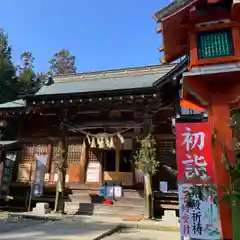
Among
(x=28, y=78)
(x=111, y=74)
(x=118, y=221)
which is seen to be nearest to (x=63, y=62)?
(x=28, y=78)

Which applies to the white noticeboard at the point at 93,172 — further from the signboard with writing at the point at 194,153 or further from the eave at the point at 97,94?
the signboard with writing at the point at 194,153

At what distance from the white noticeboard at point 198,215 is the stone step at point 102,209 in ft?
18.6

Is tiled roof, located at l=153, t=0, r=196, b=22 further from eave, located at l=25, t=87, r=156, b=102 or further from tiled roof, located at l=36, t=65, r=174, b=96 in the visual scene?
tiled roof, located at l=36, t=65, r=174, b=96

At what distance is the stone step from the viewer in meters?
10.8

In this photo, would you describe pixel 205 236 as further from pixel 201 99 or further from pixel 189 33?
pixel 189 33

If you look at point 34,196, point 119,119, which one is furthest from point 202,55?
point 34,196

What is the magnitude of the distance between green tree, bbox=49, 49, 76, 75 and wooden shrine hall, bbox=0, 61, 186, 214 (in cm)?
2805

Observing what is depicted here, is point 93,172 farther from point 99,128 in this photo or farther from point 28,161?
point 28,161

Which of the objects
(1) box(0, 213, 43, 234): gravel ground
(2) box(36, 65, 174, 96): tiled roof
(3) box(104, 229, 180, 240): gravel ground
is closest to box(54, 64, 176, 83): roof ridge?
(2) box(36, 65, 174, 96): tiled roof

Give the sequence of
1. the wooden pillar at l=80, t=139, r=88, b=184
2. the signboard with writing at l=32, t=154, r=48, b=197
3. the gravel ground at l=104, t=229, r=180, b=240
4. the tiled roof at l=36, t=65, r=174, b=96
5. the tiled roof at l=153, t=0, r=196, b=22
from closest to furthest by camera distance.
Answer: the tiled roof at l=153, t=0, r=196, b=22, the gravel ground at l=104, t=229, r=180, b=240, the signboard with writing at l=32, t=154, r=48, b=197, the wooden pillar at l=80, t=139, r=88, b=184, the tiled roof at l=36, t=65, r=174, b=96

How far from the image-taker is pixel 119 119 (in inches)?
464

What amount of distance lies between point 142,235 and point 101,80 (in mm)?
10494

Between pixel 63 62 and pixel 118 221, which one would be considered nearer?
pixel 118 221

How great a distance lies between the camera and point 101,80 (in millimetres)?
16344
